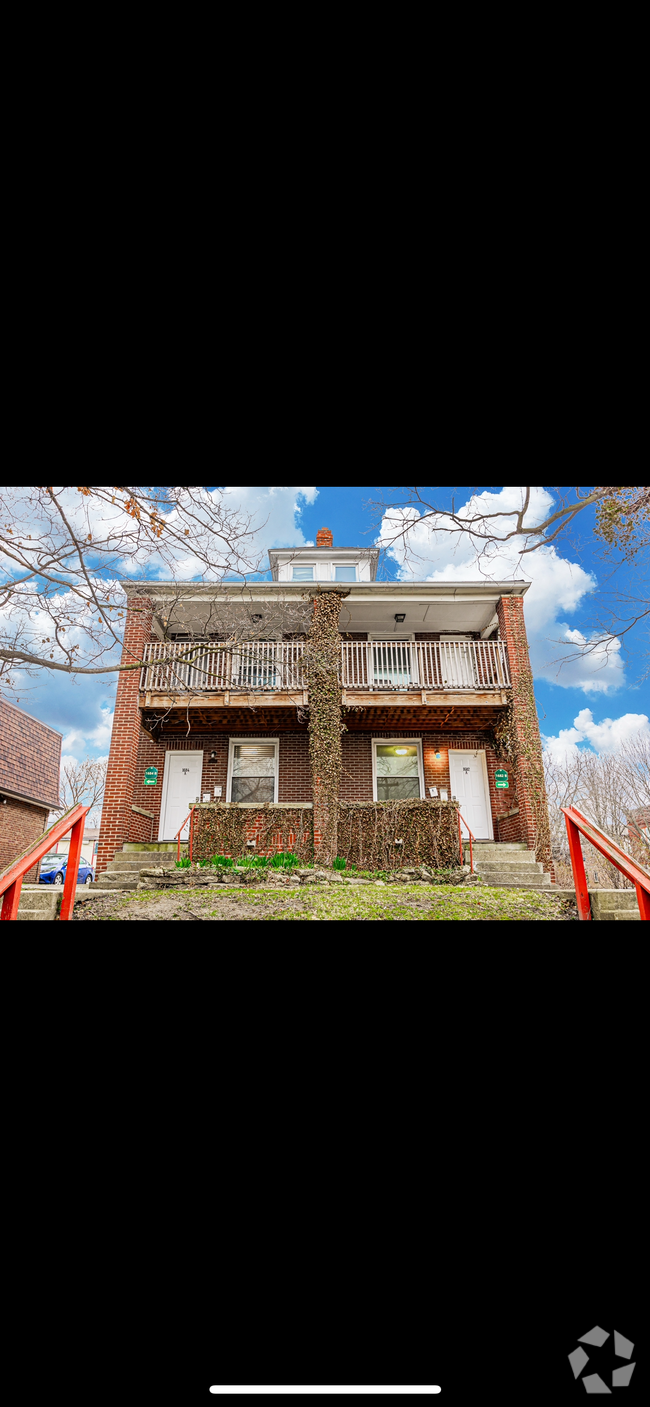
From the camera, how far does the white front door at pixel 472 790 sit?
9.43 meters

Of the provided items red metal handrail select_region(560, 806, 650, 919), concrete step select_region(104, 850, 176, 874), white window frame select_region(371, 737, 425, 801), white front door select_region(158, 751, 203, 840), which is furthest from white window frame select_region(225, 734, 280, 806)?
red metal handrail select_region(560, 806, 650, 919)

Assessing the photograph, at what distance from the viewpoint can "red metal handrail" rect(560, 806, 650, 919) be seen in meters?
2.97

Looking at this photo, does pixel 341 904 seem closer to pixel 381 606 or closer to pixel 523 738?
pixel 523 738

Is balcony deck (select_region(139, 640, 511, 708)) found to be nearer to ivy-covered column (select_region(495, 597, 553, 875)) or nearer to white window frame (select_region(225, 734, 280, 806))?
ivy-covered column (select_region(495, 597, 553, 875))

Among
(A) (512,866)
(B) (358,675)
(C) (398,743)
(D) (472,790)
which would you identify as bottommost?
(A) (512,866)

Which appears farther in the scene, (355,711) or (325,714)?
(355,711)

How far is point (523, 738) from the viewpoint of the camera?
8.85 m

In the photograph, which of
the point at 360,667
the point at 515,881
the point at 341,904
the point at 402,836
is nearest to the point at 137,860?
the point at 402,836

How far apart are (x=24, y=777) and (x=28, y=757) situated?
35cm
